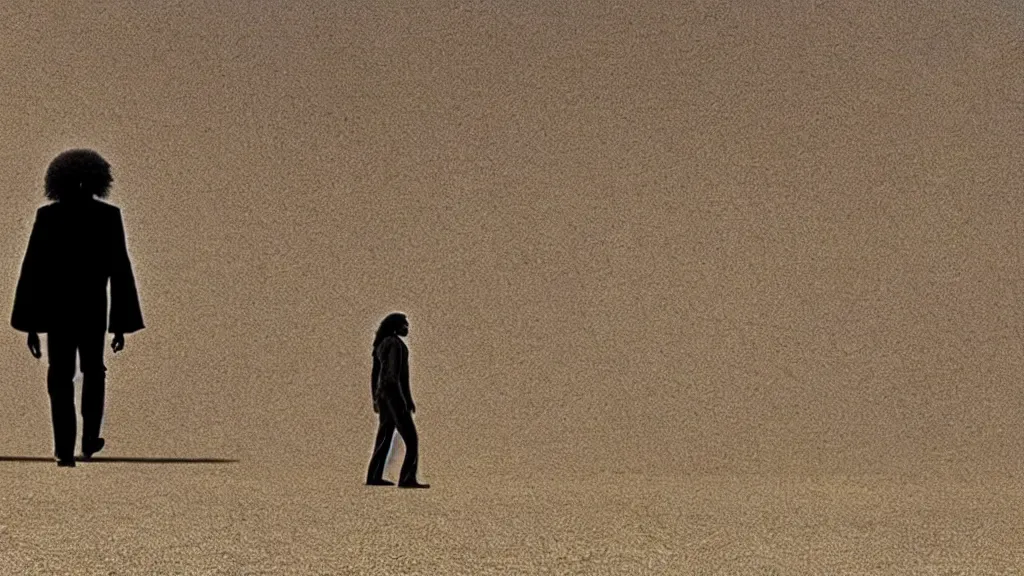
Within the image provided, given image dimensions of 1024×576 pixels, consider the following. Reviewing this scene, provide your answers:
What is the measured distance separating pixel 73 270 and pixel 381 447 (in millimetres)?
3979

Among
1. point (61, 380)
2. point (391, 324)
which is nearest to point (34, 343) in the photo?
point (61, 380)

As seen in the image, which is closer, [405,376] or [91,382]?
[91,382]

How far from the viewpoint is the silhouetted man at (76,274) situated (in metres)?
10.5

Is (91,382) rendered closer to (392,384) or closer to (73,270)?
(73,270)

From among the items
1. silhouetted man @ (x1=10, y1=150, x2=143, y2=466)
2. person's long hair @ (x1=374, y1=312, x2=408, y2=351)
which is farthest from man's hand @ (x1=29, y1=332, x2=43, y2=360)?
person's long hair @ (x1=374, y1=312, x2=408, y2=351)

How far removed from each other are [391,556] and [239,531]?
5.11 ft

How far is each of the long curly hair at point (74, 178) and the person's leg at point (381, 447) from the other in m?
3.80

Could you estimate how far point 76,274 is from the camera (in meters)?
10.5

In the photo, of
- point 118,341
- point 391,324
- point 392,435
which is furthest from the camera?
point 392,435

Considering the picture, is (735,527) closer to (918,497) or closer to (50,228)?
(918,497)

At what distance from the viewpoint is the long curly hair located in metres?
10.5

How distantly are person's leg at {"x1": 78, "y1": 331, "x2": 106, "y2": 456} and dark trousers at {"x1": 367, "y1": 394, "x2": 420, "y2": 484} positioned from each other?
310 cm

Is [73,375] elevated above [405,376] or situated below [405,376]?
below

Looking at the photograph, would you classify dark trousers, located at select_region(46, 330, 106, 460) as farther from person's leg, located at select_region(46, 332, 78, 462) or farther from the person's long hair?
the person's long hair
